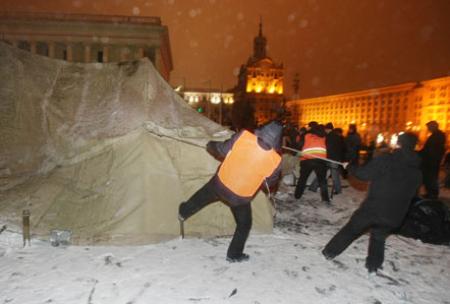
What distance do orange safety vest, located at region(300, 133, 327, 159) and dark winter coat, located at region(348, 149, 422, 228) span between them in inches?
153

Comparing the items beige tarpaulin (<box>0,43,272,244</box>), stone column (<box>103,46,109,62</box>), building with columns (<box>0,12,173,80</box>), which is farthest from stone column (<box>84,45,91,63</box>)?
beige tarpaulin (<box>0,43,272,244</box>)

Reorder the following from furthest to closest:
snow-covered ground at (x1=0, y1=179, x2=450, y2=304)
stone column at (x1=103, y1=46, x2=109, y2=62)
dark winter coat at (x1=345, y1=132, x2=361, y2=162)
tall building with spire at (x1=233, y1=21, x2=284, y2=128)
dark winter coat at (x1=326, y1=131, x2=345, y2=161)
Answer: tall building with spire at (x1=233, y1=21, x2=284, y2=128), stone column at (x1=103, y1=46, x2=109, y2=62), dark winter coat at (x1=345, y1=132, x2=361, y2=162), dark winter coat at (x1=326, y1=131, x2=345, y2=161), snow-covered ground at (x1=0, y1=179, x2=450, y2=304)

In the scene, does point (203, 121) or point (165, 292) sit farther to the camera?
point (203, 121)

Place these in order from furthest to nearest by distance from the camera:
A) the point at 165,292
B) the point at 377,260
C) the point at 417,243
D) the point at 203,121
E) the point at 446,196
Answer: the point at 446,196 → the point at 203,121 → the point at 417,243 → the point at 377,260 → the point at 165,292

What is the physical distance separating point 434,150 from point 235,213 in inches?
258

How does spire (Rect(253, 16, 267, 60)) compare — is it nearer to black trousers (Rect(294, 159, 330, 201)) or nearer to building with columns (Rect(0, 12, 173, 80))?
building with columns (Rect(0, 12, 173, 80))

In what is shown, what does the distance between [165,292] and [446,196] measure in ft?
31.7

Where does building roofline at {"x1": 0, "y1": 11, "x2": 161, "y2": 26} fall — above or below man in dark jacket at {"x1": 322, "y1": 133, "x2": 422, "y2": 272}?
above

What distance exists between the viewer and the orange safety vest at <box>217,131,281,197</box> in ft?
14.0

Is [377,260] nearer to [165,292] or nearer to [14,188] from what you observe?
[165,292]

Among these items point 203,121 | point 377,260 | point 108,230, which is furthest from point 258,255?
point 203,121

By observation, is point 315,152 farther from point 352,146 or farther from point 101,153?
point 101,153

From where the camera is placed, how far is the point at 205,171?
5887 mm

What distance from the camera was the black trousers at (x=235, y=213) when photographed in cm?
453
